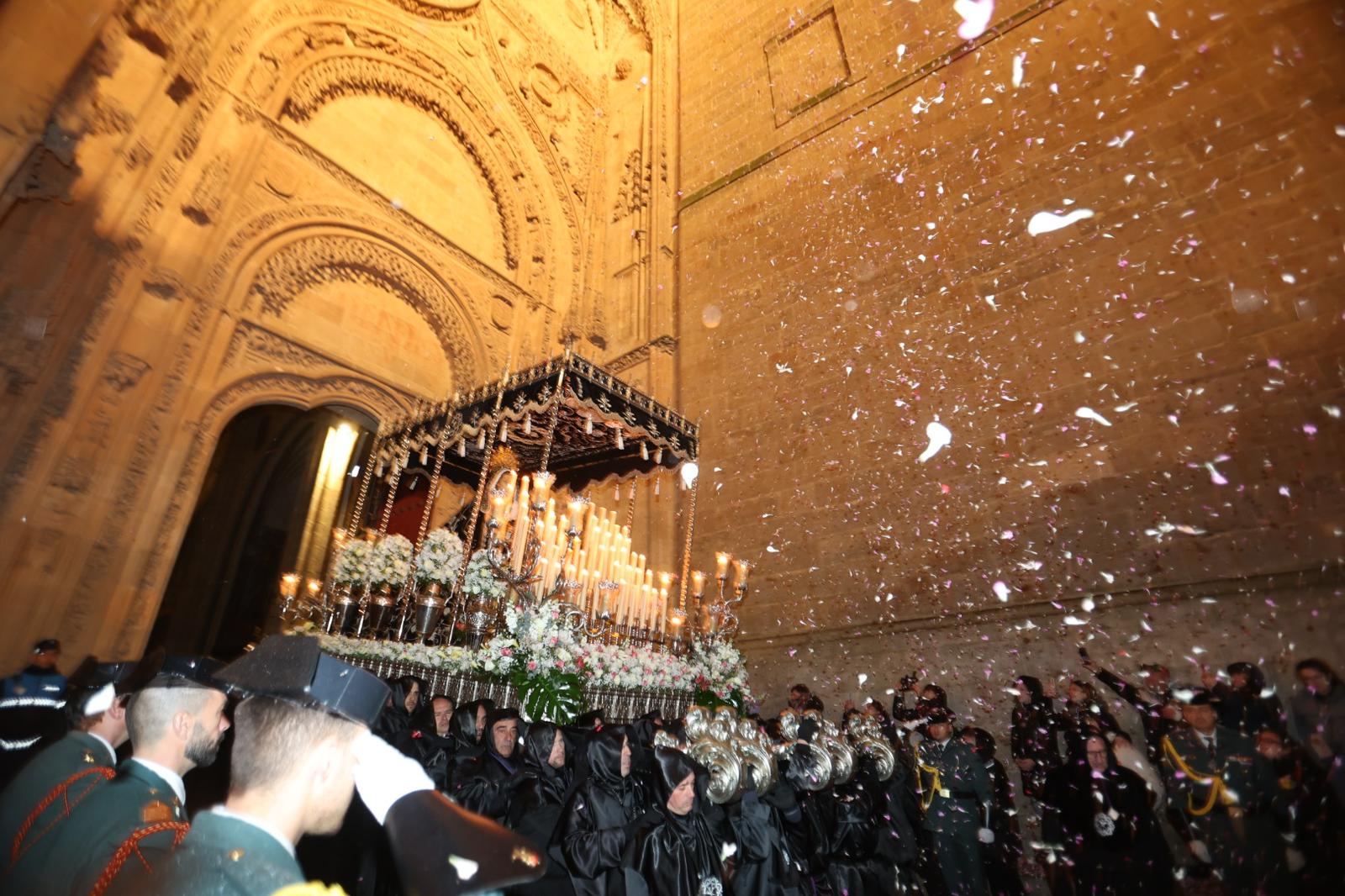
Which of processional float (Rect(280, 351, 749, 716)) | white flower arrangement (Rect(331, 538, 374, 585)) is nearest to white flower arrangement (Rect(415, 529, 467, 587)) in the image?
processional float (Rect(280, 351, 749, 716))

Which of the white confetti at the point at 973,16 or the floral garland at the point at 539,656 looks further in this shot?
the white confetti at the point at 973,16

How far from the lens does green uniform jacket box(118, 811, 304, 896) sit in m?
0.97

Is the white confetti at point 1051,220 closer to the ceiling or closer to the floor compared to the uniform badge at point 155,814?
closer to the ceiling

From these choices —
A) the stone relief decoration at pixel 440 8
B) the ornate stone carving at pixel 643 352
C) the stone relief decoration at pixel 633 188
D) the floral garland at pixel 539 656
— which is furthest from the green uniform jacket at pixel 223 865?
the stone relief decoration at pixel 440 8

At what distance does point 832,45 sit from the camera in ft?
34.3

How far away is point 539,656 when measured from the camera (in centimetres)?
512

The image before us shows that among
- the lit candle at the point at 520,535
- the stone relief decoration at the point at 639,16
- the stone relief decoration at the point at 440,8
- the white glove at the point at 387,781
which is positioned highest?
the stone relief decoration at the point at 639,16

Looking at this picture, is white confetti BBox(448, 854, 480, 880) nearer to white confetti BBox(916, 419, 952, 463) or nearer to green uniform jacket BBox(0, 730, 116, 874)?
green uniform jacket BBox(0, 730, 116, 874)

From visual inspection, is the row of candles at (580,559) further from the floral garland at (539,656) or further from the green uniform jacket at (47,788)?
the green uniform jacket at (47,788)

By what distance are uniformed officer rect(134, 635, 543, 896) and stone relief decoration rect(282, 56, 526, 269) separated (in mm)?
9545

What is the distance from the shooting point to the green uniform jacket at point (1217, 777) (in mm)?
3230

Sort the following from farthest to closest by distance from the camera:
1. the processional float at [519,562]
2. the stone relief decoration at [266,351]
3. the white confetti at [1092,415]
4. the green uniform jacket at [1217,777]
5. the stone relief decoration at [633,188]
Result: the stone relief decoration at [633,188], the stone relief decoration at [266,351], the white confetti at [1092,415], the processional float at [519,562], the green uniform jacket at [1217,777]

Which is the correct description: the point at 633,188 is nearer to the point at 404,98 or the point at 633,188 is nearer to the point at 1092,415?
the point at 404,98

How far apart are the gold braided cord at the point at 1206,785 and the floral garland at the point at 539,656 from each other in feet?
12.6
